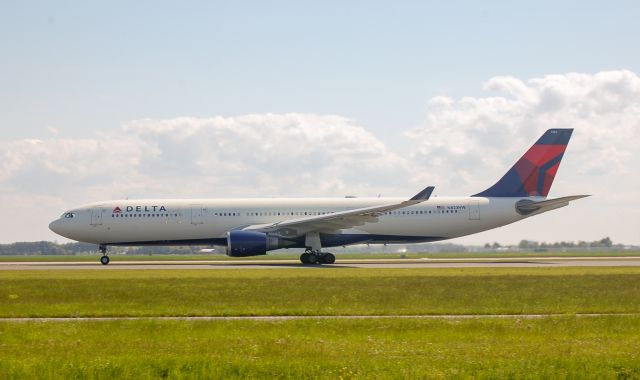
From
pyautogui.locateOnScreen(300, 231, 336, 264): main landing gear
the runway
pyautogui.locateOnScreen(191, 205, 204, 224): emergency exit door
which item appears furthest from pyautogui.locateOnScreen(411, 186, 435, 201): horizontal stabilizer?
pyautogui.locateOnScreen(191, 205, 204, 224): emergency exit door

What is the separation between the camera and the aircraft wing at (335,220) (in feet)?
145

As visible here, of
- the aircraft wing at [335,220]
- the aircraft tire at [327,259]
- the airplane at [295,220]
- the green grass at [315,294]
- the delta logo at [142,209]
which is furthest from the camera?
the delta logo at [142,209]

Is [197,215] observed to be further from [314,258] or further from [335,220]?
[335,220]

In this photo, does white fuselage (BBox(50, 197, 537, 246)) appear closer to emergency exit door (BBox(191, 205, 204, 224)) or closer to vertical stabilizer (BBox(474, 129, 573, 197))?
emergency exit door (BBox(191, 205, 204, 224))

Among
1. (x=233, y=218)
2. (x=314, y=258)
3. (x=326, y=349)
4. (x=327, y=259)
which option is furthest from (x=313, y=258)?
(x=326, y=349)

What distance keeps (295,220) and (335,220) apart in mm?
2338

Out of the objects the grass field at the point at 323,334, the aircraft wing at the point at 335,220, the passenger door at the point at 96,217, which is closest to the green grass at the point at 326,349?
the grass field at the point at 323,334

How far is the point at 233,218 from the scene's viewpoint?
48469 mm

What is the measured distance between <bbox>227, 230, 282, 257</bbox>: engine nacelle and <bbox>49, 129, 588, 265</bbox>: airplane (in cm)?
158

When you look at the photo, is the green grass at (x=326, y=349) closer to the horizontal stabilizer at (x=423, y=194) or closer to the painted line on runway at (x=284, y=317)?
the painted line on runway at (x=284, y=317)

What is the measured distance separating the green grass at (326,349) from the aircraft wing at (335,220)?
26.4 metres

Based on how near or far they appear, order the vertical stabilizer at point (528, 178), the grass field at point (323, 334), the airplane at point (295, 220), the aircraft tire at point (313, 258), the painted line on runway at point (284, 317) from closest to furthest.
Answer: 1. the grass field at point (323, 334)
2. the painted line on runway at point (284, 317)
3. the aircraft tire at point (313, 258)
4. the airplane at point (295, 220)
5. the vertical stabilizer at point (528, 178)

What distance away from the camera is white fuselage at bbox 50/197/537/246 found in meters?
48.2

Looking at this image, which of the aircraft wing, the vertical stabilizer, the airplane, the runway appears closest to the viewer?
the runway
